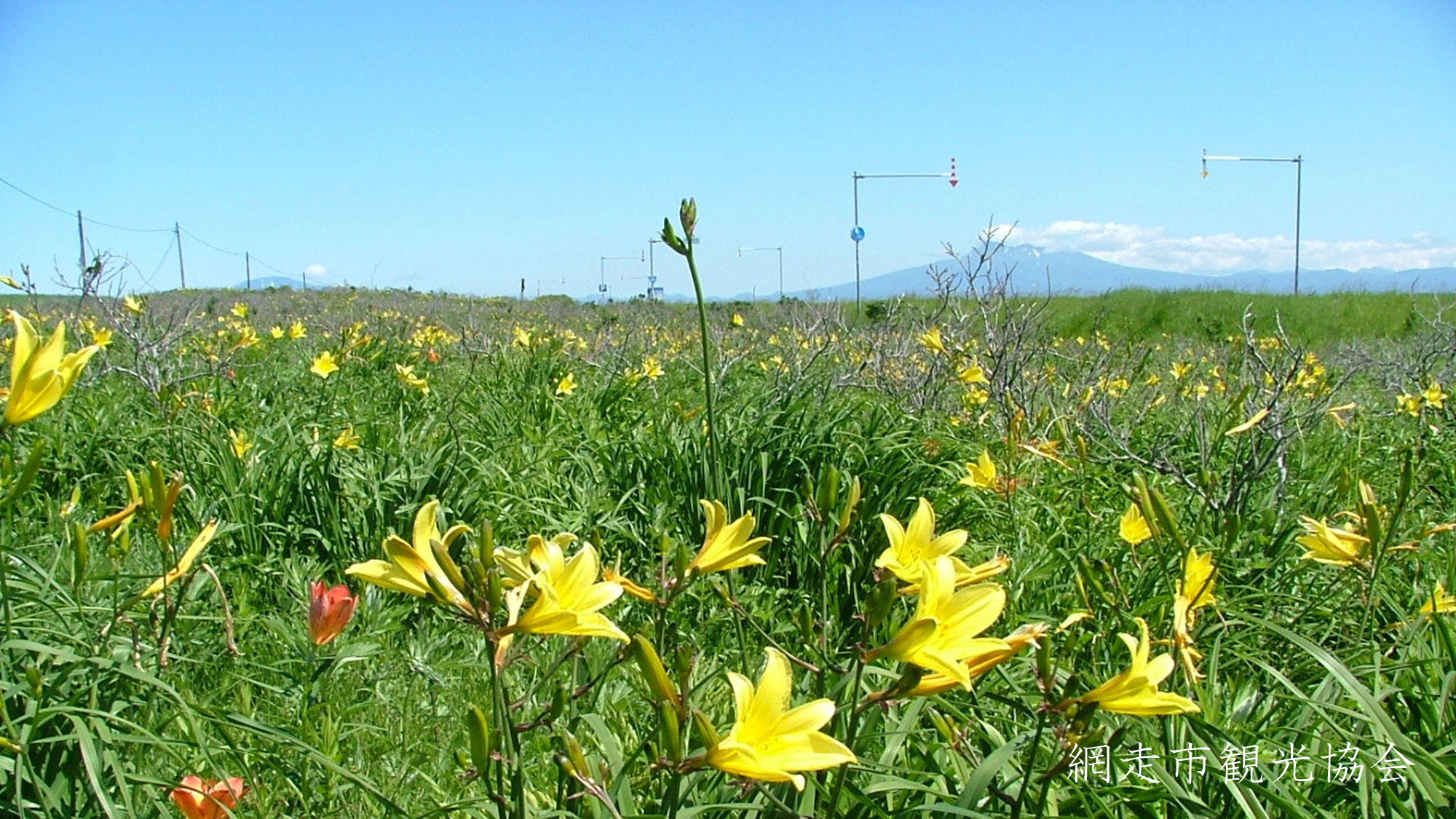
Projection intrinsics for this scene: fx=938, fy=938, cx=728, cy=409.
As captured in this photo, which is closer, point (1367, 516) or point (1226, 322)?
point (1367, 516)

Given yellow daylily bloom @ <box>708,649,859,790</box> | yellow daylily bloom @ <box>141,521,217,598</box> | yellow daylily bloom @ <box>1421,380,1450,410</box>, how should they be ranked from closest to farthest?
1. yellow daylily bloom @ <box>708,649,859,790</box>
2. yellow daylily bloom @ <box>141,521,217,598</box>
3. yellow daylily bloom @ <box>1421,380,1450,410</box>

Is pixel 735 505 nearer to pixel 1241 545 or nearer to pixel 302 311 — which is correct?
pixel 1241 545

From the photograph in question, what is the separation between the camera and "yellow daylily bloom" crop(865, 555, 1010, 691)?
804mm

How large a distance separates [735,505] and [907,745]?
1.58 meters

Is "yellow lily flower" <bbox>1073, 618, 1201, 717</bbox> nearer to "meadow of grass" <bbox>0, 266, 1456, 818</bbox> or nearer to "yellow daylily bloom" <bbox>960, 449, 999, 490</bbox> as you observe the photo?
"meadow of grass" <bbox>0, 266, 1456, 818</bbox>

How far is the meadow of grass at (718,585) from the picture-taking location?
1159 millimetres

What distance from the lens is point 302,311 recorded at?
41.4 feet

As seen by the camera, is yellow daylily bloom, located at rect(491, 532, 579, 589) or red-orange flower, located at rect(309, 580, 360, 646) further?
red-orange flower, located at rect(309, 580, 360, 646)

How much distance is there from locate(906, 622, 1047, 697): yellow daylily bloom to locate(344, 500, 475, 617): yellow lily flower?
39cm

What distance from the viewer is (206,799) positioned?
121 centimetres

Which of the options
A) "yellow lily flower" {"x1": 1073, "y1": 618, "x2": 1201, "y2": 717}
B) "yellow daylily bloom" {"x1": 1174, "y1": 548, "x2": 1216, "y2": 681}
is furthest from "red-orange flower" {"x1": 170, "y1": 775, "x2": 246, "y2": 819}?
"yellow daylily bloom" {"x1": 1174, "y1": 548, "x2": 1216, "y2": 681}

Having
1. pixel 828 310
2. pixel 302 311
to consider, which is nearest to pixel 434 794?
pixel 828 310

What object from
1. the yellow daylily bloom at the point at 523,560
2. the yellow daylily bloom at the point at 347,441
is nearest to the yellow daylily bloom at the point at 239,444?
the yellow daylily bloom at the point at 347,441

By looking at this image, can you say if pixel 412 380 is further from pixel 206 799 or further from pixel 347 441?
pixel 206 799
